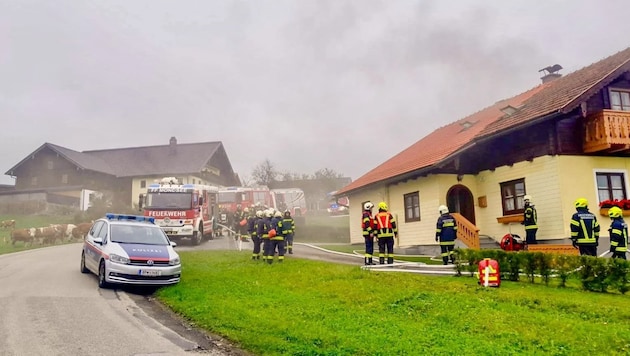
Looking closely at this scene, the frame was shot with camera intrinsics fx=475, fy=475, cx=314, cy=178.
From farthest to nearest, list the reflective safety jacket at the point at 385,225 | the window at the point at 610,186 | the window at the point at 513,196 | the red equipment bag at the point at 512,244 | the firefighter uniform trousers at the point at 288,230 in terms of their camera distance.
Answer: the firefighter uniform trousers at the point at 288,230 < the window at the point at 513,196 < the window at the point at 610,186 < the red equipment bag at the point at 512,244 < the reflective safety jacket at the point at 385,225

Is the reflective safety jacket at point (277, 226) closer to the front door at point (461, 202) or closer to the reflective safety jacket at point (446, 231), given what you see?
the reflective safety jacket at point (446, 231)

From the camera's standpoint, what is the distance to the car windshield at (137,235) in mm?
12156

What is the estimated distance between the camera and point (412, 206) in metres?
20.4

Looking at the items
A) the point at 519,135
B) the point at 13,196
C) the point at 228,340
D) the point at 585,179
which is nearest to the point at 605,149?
the point at 585,179

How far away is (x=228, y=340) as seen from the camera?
6.96 m

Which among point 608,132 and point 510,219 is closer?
point 608,132

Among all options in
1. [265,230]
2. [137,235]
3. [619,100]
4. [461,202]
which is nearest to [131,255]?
[137,235]

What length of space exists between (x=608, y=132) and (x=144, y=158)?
1953 inches

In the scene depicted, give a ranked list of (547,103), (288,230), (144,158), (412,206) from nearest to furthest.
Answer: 1. (547,103)
2. (288,230)
3. (412,206)
4. (144,158)

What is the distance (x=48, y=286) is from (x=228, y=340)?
6613 mm

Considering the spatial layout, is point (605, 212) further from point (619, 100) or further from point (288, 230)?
point (288, 230)

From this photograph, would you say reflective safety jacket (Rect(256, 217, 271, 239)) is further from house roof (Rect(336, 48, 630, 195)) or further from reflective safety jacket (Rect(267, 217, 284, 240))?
house roof (Rect(336, 48, 630, 195))

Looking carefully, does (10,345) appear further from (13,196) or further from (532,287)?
(13,196)

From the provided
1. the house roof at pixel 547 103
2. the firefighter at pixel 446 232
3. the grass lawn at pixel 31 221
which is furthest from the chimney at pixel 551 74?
the grass lawn at pixel 31 221
